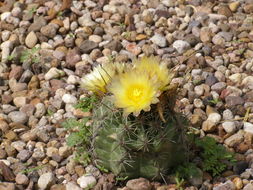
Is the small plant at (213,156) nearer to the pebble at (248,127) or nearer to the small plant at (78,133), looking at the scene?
the pebble at (248,127)

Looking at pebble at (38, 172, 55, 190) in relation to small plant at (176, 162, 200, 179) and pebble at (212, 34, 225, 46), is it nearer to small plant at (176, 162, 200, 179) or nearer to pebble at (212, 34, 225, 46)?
small plant at (176, 162, 200, 179)

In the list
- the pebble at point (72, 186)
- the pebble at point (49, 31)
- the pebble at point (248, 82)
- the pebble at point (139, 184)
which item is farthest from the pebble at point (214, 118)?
the pebble at point (49, 31)

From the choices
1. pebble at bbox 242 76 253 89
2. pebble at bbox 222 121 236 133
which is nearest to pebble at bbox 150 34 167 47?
pebble at bbox 242 76 253 89

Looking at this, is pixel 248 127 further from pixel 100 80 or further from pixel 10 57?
pixel 10 57

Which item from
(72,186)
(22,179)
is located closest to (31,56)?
(22,179)

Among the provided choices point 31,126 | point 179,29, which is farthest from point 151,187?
point 179,29
